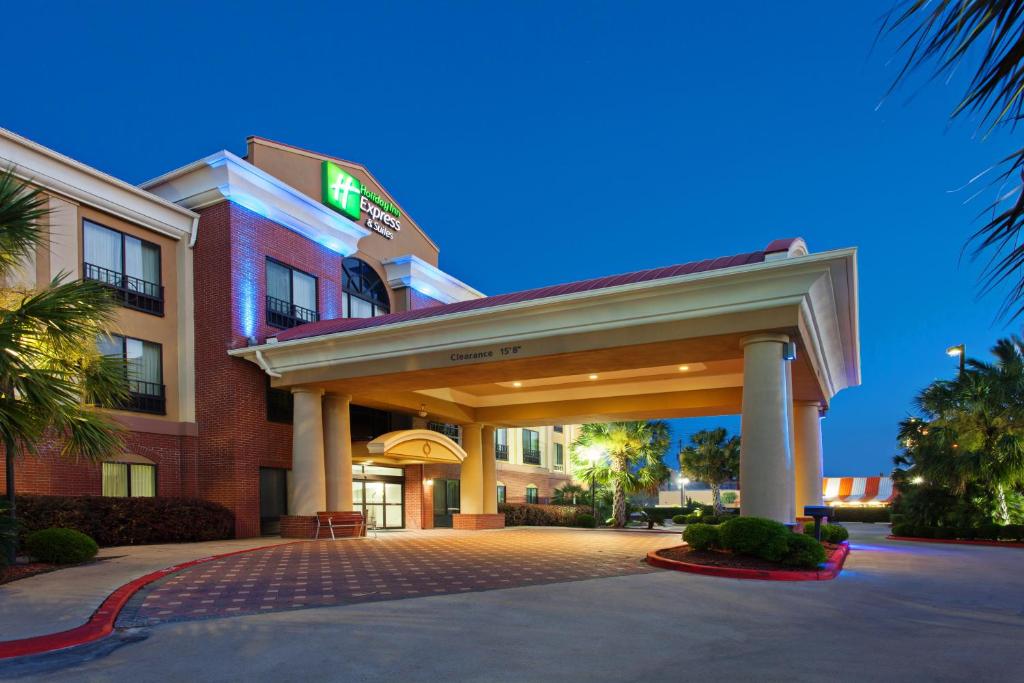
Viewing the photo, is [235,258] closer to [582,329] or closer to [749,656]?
[582,329]

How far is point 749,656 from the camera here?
7.47m

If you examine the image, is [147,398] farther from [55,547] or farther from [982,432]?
[982,432]

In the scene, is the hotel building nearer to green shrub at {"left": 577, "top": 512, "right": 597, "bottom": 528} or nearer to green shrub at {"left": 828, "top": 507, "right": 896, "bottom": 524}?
green shrub at {"left": 577, "top": 512, "right": 597, "bottom": 528}

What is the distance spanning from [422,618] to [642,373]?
1657 cm

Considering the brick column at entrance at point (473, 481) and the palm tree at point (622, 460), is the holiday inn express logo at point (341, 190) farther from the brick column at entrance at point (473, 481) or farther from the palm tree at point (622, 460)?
the palm tree at point (622, 460)

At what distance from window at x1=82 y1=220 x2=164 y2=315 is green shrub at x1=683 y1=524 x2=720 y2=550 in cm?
1644

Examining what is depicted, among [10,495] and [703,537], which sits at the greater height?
[10,495]

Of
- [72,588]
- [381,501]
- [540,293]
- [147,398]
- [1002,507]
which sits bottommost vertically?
[381,501]

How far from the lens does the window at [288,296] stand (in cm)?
2678

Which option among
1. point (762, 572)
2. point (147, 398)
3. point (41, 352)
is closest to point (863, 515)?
point (762, 572)

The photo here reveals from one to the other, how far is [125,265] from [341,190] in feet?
31.0

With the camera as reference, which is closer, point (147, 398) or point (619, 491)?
point (147, 398)

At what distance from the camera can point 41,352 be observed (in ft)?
43.3

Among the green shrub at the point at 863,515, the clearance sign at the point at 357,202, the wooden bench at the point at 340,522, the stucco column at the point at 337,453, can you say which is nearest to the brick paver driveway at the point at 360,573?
the wooden bench at the point at 340,522
